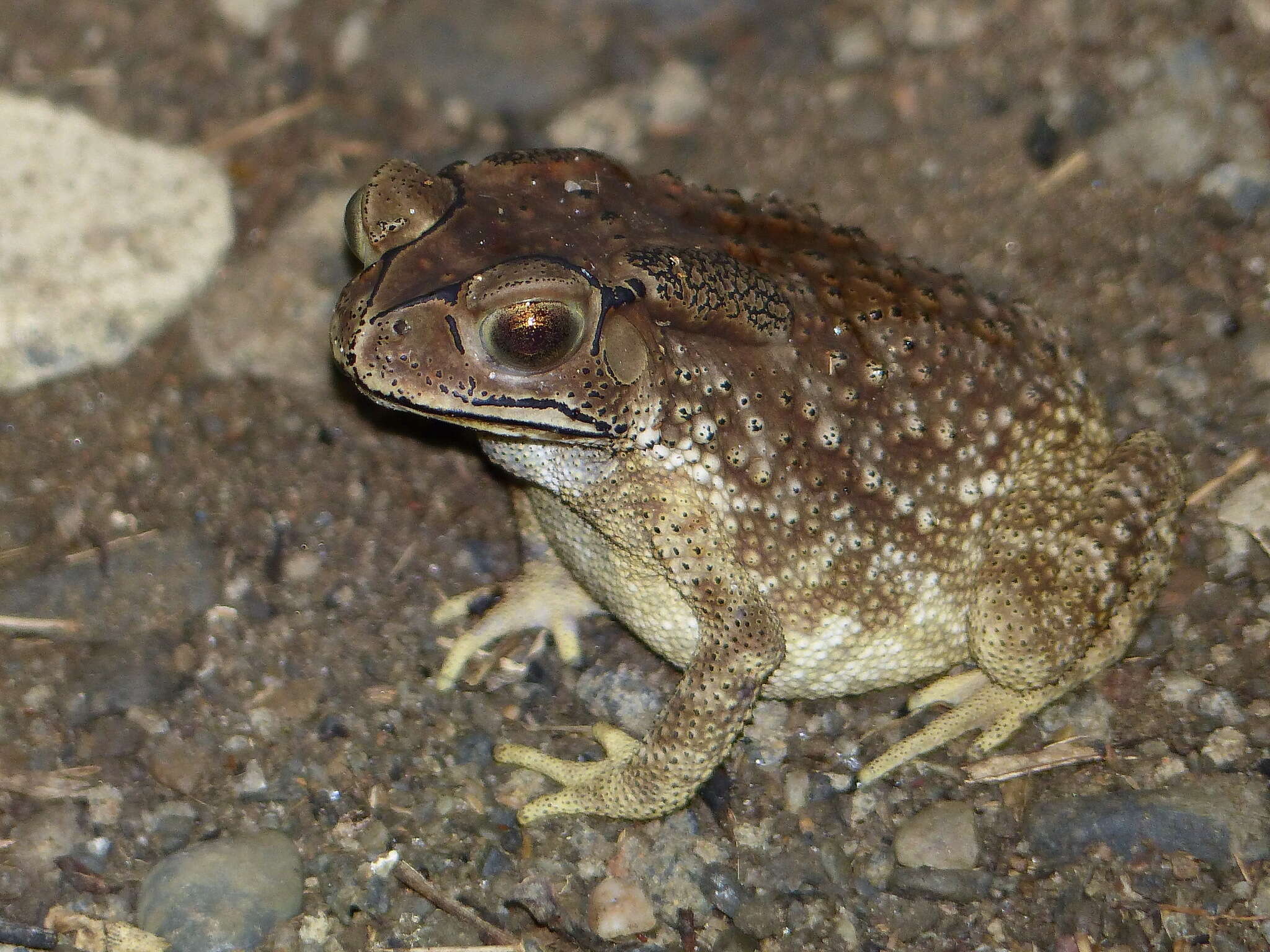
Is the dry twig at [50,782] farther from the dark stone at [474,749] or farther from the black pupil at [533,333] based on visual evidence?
the black pupil at [533,333]

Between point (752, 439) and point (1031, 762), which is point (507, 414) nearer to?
point (752, 439)

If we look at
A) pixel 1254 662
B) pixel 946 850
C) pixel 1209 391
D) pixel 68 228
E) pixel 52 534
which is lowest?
pixel 52 534

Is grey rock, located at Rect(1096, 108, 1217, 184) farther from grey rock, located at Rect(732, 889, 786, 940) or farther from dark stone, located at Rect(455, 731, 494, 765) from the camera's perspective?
dark stone, located at Rect(455, 731, 494, 765)

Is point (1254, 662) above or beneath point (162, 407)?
above

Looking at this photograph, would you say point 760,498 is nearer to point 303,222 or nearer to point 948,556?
point 948,556

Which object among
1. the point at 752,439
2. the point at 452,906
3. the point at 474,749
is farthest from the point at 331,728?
the point at 752,439

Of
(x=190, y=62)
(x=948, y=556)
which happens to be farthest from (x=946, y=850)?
(x=190, y=62)
